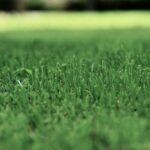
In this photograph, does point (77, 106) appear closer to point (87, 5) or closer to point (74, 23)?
point (74, 23)

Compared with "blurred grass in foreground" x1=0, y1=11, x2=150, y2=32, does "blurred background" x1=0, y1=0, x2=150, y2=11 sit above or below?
below

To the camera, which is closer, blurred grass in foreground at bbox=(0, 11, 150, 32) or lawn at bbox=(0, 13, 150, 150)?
lawn at bbox=(0, 13, 150, 150)

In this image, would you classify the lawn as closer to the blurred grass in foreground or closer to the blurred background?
the blurred grass in foreground

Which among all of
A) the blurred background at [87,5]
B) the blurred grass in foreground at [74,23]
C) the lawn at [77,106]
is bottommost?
the blurred background at [87,5]

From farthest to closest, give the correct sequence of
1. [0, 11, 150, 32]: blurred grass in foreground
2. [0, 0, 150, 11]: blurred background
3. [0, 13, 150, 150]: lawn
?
1. [0, 0, 150, 11]: blurred background
2. [0, 11, 150, 32]: blurred grass in foreground
3. [0, 13, 150, 150]: lawn

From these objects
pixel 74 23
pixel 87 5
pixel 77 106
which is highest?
pixel 77 106

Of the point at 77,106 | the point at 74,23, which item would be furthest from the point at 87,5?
the point at 77,106

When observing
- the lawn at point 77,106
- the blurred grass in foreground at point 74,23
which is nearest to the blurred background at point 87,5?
the blurred grass in foreground at point 74,23

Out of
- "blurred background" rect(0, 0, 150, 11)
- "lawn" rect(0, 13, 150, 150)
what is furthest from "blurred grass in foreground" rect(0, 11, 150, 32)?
"lawn" rect(0, 13, 150, 150)

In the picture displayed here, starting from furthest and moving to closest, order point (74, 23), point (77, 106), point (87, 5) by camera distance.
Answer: point (87, 5)
point (74, 23)
point (77, 106)

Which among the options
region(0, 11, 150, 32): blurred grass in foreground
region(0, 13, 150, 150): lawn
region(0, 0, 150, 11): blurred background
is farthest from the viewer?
region(0, 0, 150, 11): blurred background

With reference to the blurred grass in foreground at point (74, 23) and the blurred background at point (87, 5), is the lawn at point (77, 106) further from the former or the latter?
the blurred background at point (87, 5)
